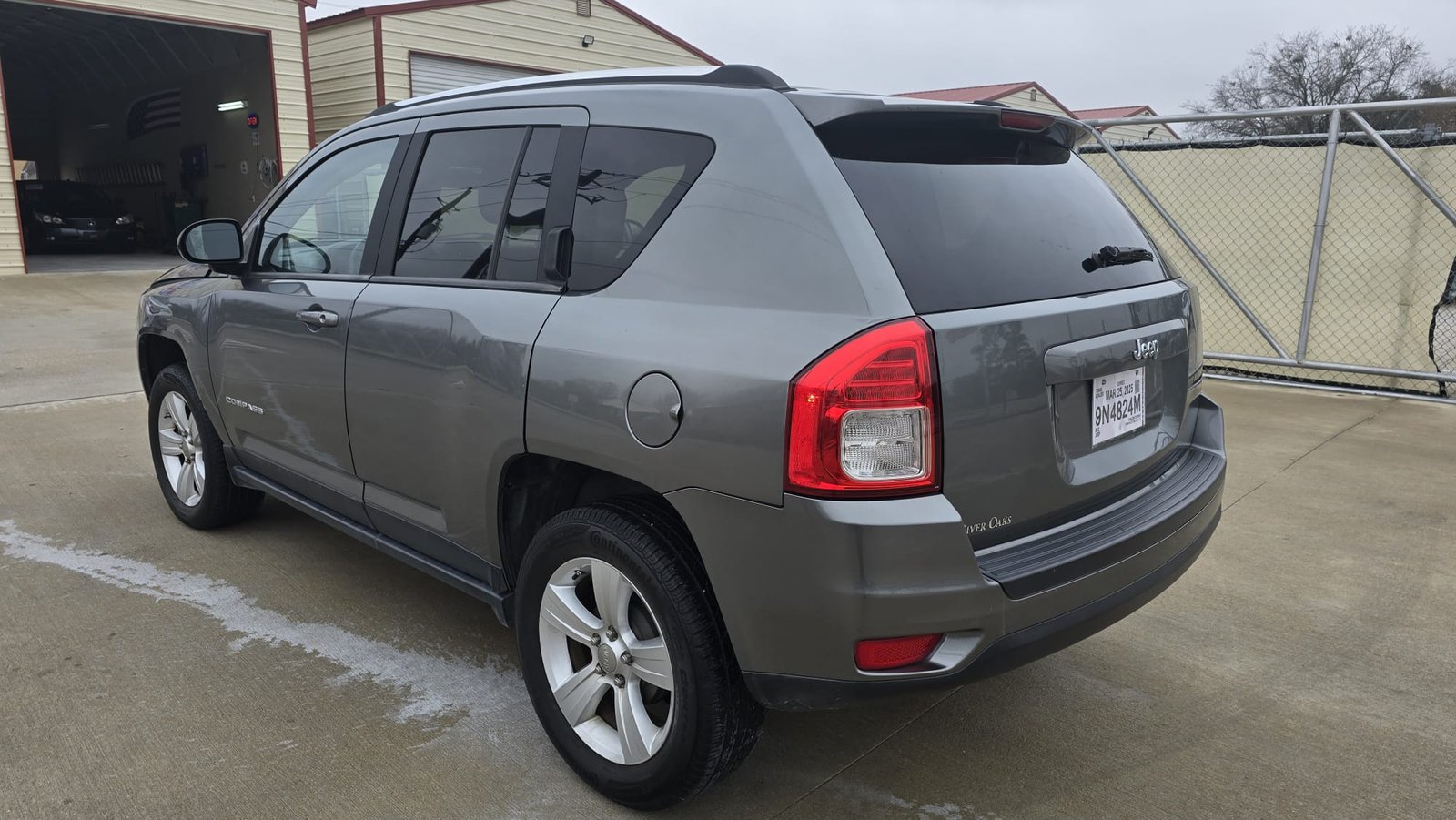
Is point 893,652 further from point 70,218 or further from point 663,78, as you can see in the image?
point 70,218

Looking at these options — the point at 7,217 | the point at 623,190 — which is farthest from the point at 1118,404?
the point at 7,217

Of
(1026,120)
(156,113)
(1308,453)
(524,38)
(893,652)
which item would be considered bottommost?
(1308,453)

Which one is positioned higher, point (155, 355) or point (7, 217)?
point (7, 217)

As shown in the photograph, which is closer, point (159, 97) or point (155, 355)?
point (155, 355)

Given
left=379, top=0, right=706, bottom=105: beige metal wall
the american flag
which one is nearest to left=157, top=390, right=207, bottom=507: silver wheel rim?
left=379, top=0, right=706, bottom=105: beige metal wall

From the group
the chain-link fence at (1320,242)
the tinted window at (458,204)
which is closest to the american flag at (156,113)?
the chain-link fence at (1320,242)

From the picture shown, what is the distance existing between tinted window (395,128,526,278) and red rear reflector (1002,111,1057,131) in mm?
1321

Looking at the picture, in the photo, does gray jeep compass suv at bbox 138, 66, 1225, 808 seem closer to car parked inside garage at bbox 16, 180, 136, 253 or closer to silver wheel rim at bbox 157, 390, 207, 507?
silver wheel rim at bbox 157, 390, 207, 507

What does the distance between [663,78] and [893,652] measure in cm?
155

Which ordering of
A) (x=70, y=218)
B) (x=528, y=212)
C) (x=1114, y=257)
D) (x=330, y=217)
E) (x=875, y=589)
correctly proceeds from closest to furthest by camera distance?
(x=875, y=589) → (x=1114, y=257) → (x=528, y=212) → (x=330, y=217) → (x=70, y=218)

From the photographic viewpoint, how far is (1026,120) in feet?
8.66

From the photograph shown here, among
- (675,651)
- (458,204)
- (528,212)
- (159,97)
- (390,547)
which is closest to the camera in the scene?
(675,651)

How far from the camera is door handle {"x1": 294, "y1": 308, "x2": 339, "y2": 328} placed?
3.29 meters

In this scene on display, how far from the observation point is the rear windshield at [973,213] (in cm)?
224
